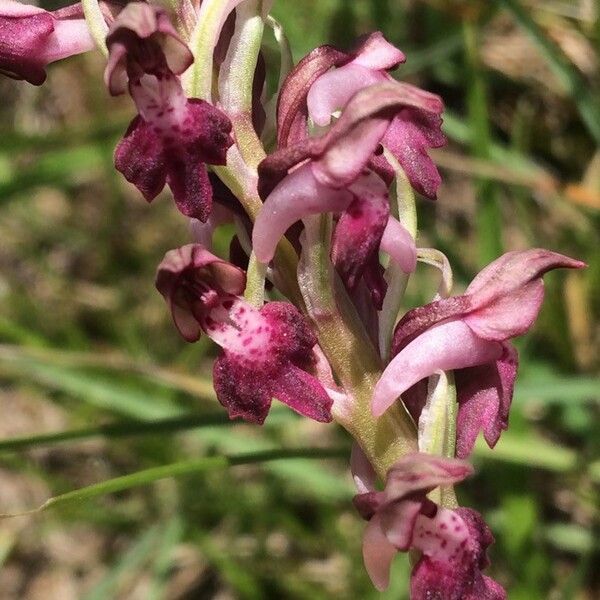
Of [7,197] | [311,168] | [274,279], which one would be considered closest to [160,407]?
[7,197]

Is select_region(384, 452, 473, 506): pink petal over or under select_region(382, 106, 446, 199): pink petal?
under

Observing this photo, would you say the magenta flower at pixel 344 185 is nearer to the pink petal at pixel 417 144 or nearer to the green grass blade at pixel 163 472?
the pink petal at pixel 417 144

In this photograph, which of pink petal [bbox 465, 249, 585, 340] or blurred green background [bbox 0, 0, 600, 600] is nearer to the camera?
pink petal [bbox 465, 249, 585, 340]

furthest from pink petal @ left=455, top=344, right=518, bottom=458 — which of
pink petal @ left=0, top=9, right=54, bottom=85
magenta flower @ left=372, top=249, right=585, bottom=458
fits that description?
pink petal @ left=0, top=9, right=54, bottom=85

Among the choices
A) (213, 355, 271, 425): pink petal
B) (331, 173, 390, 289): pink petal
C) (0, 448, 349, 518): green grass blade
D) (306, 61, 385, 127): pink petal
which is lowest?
(0, 448, 349, 518): green grass blade

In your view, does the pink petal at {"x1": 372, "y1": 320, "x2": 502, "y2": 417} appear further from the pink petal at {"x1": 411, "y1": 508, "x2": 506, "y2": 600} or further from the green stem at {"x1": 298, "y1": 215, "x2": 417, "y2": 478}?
the pink petal at {"x1": 411, "y1": 508, "x2": 506, "y2": 600}

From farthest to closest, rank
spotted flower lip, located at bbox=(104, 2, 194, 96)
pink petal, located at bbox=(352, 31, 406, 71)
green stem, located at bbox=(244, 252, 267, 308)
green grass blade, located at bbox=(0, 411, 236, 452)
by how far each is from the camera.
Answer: green grass blade, located at bbox=(0, 411, 236, 452)
pink petal, located at bbox=(352, 31, 406, 71)
green stem, located at bbox=(244, 252, 267, 308)
spotted flower lip, located at bbox=(104, 2, 194, 96)

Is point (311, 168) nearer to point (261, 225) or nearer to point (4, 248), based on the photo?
point (261, 225)
